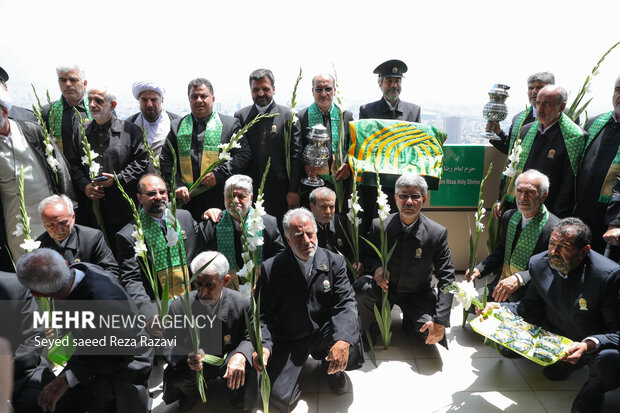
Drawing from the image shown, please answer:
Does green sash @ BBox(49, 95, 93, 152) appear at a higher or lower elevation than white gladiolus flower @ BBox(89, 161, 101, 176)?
higher

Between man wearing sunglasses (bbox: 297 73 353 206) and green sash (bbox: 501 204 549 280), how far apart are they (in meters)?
1.42

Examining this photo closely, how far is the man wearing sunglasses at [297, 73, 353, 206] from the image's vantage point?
4.30 m

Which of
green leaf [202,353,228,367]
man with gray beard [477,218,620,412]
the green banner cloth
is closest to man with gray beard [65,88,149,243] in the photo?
green leaf [202,353,228,367]

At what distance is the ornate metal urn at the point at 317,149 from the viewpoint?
409 cm

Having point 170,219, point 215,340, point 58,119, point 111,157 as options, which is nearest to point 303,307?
point 215,340

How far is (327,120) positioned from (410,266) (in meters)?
1.53

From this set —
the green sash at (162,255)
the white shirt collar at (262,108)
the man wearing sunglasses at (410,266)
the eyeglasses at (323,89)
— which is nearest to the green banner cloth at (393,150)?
the eyeglasses at (323,89)

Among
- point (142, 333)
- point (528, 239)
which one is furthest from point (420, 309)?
point (142, 333)

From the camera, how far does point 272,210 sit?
4625mm

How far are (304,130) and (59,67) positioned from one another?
225 cm

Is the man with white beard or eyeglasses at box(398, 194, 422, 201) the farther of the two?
the man with white beard

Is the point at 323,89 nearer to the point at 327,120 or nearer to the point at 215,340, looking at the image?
the point at 327,120

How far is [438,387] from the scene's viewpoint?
335 centimetres

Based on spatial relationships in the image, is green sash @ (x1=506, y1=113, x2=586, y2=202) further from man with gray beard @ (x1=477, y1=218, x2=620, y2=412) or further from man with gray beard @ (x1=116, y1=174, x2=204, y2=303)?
man with gray beard @ (x1=116, y1=174, x2=204, y2=303)
